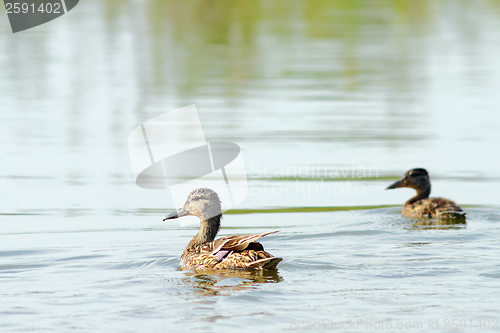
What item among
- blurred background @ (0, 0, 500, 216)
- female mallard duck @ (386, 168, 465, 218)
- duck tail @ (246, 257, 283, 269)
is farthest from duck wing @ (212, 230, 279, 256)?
female mallard duck @ (386, 168, 465, 218)

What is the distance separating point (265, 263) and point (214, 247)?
0.70m

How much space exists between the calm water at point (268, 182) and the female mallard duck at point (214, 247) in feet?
0.62

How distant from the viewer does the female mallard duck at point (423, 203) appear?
1080cm

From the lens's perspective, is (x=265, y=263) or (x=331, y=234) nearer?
(x=265, y=263)

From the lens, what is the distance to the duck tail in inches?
303

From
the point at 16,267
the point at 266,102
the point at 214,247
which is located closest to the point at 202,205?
the point at 214,247

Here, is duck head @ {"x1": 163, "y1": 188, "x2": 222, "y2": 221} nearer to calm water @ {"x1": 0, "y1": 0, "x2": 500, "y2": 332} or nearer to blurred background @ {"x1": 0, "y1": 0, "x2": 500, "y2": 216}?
calm water @ {"x1": 0, "y1": 0, "x2": 500, "y2": 332}

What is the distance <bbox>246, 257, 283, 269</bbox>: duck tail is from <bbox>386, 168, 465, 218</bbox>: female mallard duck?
3718 millimetres

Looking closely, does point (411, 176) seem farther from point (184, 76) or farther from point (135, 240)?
→ point (184, 76)

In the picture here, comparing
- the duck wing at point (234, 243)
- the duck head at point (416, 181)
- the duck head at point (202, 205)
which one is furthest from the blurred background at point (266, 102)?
the duck wing at point (234, 243)

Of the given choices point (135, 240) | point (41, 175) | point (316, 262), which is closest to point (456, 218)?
point (316, 262)

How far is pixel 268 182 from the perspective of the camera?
41.5 feet

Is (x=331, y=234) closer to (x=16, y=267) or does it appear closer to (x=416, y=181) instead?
(x=416, y=181)

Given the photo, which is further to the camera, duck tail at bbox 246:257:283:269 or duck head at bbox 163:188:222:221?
duck head at bbox 163:188:222:221
